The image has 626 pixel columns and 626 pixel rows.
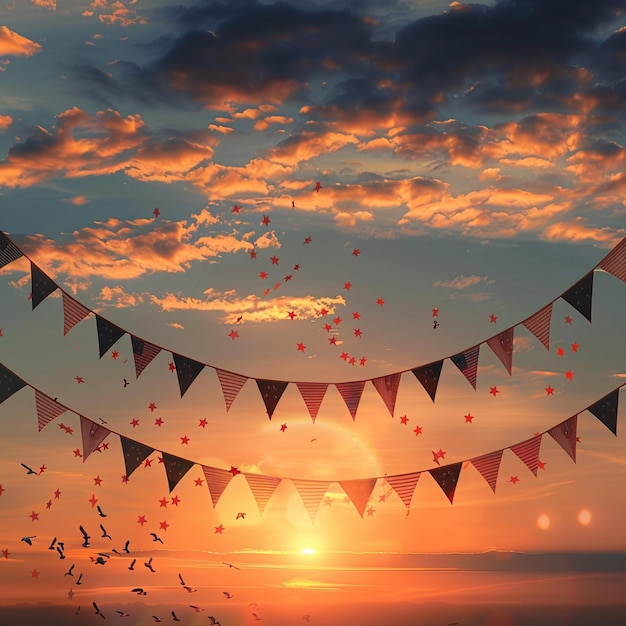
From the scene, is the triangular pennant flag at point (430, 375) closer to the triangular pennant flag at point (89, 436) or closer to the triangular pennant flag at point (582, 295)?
the triangular pennant flag at point (582, 295)

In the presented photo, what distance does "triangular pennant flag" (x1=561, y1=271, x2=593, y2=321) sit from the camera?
52.4ft

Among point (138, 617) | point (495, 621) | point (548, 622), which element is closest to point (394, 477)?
point (138, 617)

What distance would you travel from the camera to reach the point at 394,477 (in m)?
18.6

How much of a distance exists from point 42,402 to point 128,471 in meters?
2.30

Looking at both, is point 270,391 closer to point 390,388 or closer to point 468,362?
point 390,388

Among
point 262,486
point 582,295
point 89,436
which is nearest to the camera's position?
point 582,295

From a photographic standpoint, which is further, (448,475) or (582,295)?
(448,475)

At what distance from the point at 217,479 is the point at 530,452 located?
6358 millimetres

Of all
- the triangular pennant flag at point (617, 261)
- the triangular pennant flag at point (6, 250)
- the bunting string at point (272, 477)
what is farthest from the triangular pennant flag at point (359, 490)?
the triangular pennant flag at point (6, 250)

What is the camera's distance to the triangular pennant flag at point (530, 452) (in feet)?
59.0

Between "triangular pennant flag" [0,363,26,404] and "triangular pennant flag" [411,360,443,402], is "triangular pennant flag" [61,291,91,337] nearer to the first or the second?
"triangular pennant flag" [0,363,26,404]

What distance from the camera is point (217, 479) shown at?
61.7 feet

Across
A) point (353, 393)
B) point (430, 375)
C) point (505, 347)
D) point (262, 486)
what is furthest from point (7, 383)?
point (505, 347)

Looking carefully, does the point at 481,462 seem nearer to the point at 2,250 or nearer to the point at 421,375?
the point at 421,375
